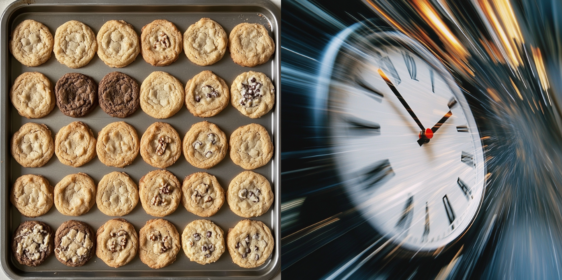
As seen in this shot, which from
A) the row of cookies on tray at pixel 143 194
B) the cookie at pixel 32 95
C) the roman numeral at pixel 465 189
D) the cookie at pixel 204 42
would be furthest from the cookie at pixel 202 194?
the roman numeral at pixel 465 189

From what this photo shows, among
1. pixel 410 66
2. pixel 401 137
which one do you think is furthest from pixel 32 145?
pixel 410 66

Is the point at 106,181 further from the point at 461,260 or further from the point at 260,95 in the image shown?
the point at 461,260

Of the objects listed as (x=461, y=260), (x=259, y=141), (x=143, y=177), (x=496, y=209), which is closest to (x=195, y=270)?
(x=143, y=177)

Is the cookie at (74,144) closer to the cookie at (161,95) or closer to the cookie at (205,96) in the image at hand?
the cookie at (161,95)

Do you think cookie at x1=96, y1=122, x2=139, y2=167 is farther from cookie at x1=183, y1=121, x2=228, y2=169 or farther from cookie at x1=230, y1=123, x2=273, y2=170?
cookie at x1=230, y1=123, x2=273, y2=170

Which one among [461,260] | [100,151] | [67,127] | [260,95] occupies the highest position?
[260,95]

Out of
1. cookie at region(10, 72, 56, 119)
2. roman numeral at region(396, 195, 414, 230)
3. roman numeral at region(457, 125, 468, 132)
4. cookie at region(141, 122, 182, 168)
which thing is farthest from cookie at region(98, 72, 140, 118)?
roman numeral at region(457, 125, 468, 132)
